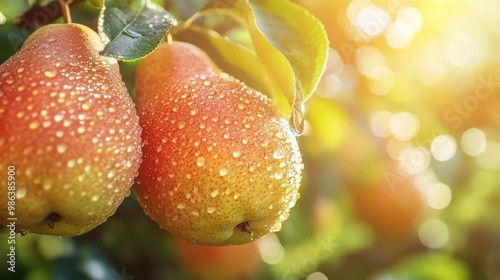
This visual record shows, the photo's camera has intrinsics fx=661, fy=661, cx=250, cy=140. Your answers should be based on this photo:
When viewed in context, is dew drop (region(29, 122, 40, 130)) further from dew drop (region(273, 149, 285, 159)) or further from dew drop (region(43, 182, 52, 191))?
dew drop (region(273, 149, 285, 159))

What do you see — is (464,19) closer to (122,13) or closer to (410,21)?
(410,21)

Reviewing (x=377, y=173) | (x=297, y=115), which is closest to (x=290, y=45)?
(x=297, y=115)

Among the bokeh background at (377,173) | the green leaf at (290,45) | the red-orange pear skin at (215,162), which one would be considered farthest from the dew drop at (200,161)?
the bokeh background at (377,173)

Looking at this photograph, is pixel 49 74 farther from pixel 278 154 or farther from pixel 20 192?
pixel 278 154

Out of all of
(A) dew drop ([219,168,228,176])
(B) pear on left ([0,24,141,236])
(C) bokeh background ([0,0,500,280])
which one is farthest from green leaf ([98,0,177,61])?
(C) bokeh background ([0,0,500,280])

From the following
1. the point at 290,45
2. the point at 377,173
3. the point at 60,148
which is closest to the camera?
the point at 60,148
